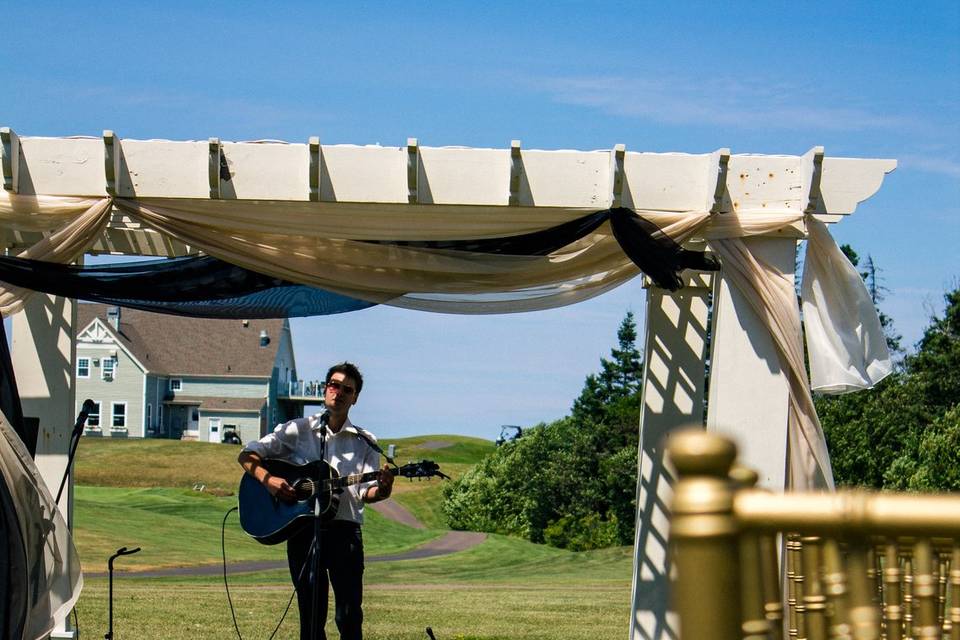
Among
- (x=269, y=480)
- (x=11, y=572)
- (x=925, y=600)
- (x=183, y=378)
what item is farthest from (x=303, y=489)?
(x=183, y=378)

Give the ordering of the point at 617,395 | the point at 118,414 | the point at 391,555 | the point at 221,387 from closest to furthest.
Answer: the point at 391,555
the point at 617,395
the point at 118,414
the point at 221,387

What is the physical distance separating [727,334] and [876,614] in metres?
3.46

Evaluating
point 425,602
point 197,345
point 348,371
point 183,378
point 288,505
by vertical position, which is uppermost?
point 197,345

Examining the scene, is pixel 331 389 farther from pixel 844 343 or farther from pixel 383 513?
pixel 383 513

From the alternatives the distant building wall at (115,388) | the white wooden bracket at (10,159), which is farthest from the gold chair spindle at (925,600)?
the distant building wall at (115,388)

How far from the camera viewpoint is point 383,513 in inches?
1270

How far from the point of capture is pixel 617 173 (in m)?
5.39

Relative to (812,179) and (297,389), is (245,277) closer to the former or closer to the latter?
(812,179)

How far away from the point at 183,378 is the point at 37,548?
44049 mm

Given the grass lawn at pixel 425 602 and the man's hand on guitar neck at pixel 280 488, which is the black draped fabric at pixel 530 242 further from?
the grass lawn at pixel 425 602

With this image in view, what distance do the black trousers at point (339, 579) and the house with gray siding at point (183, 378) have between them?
1608 inches

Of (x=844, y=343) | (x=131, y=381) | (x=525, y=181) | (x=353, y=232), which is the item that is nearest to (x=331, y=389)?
(x=353, y=232)

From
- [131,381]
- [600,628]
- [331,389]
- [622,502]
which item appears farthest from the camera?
[131,381]

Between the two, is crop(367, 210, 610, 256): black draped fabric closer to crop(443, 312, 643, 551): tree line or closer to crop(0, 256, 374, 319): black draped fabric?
crop(0, 256, 374, 319): black draped fabric
